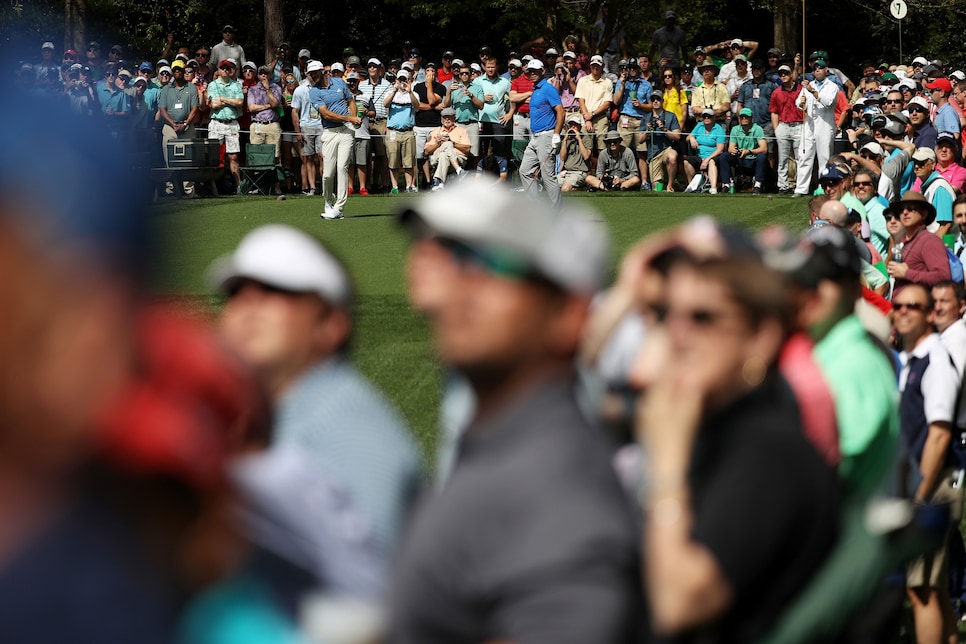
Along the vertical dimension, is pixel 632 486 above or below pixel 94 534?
below

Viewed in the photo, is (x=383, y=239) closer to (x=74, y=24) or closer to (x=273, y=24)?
(x=273, y=24)

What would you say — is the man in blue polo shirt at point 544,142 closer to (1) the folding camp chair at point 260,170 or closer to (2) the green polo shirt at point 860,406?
(1) the folding camp chair at point 260,170

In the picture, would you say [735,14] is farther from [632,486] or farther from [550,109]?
[632,486]

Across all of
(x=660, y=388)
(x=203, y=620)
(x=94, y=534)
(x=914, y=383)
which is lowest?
(x=914, y=383)

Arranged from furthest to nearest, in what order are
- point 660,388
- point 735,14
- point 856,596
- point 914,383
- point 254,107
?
point 735,14, point 254,107, point 914,383, point 856,596, point 660,388

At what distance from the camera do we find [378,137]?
2952 cm

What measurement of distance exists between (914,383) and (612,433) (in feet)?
12.1

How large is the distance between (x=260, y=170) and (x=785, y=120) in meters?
10.1

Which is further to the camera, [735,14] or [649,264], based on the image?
[735,14]

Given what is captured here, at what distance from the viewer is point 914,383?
7285mm

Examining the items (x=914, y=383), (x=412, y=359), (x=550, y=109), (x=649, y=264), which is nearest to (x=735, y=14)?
(x=550, y=109)

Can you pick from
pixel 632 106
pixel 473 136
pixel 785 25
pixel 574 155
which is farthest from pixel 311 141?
pixel 785 25

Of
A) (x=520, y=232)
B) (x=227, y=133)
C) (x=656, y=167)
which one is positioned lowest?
(x=656, y=167)

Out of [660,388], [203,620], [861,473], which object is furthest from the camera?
[861,473]
